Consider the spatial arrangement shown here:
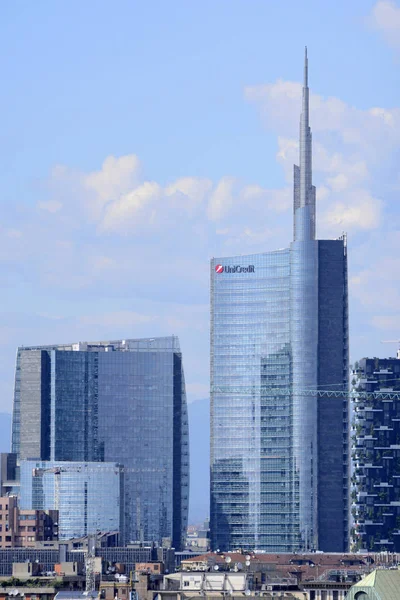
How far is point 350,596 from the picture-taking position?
135250 millimetres

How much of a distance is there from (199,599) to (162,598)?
51.4 ft

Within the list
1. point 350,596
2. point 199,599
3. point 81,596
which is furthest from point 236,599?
point 350,596

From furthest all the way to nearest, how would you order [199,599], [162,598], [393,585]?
[162,598], [199,599], [393,585]

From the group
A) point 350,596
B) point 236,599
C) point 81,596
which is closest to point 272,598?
point 236,599

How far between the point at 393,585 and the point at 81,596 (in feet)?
220

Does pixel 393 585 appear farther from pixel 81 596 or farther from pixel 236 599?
pixel 81 596

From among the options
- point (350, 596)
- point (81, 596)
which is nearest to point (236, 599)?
point (81, 596)

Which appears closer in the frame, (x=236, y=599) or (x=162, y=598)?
(x=236, y=599)

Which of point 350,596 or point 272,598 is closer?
point 350,596

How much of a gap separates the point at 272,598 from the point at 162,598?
42.6 feet

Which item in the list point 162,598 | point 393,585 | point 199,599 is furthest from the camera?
point 162,598

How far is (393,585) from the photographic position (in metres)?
134

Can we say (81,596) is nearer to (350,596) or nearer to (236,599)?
(236,599)

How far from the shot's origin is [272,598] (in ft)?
612
